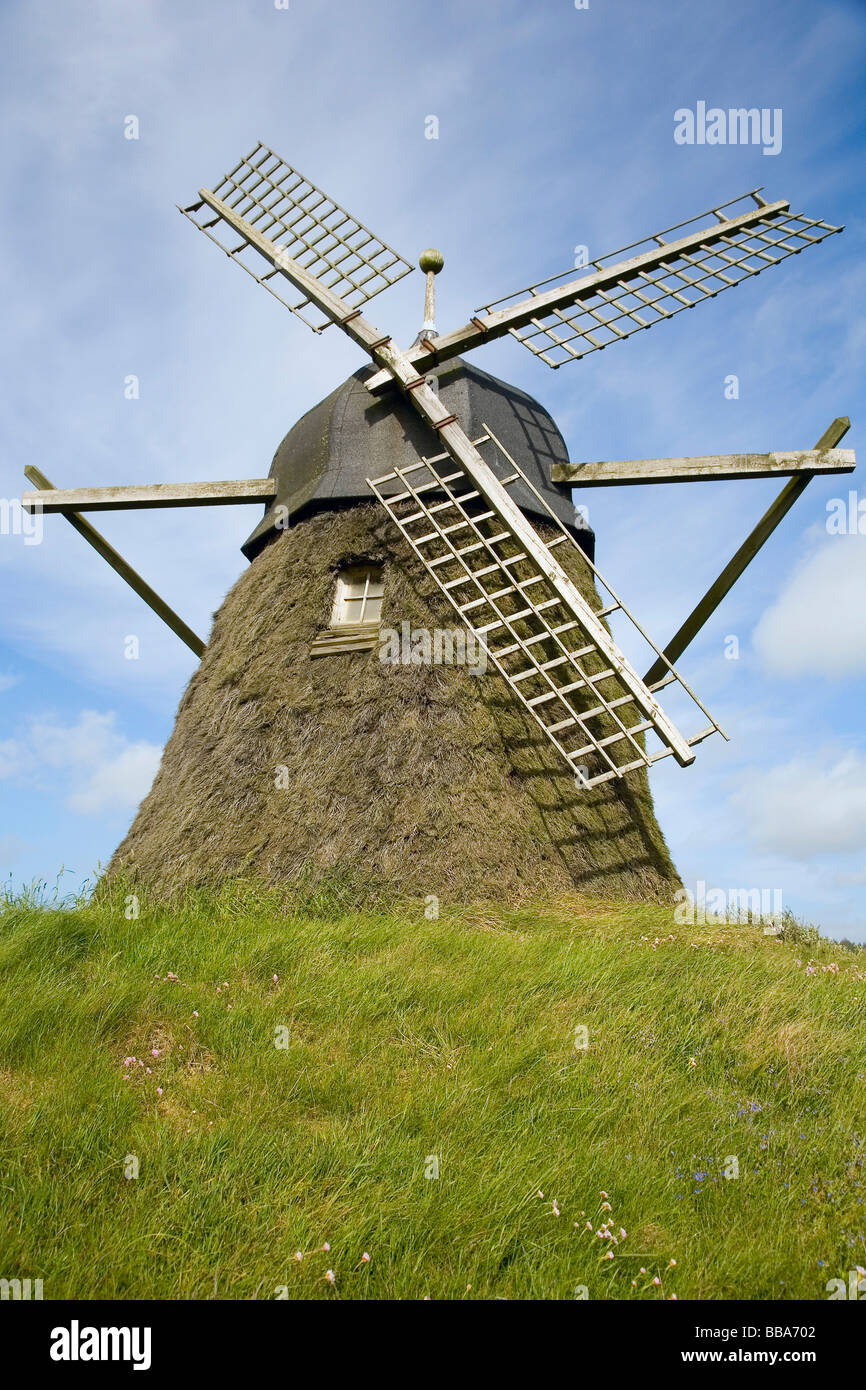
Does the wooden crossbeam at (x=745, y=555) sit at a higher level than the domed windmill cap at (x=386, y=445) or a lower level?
lower

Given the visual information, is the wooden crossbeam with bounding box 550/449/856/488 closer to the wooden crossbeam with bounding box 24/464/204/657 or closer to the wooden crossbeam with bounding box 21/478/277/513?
the wooden crossbeam with bounding box 21/478/277/513

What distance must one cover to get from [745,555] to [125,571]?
252 inches

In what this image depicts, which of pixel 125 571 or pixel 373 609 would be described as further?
pixel 125 571

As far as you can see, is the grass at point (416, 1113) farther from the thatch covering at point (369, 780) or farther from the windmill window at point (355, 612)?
the windmill window at point (355, 612)

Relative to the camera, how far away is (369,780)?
7613 mm

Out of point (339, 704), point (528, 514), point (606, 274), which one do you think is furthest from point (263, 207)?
point (339, 704)

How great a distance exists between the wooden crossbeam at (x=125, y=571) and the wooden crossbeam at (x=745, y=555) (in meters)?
4.91

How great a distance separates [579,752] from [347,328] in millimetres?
5076

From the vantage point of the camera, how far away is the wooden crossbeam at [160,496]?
9875mm

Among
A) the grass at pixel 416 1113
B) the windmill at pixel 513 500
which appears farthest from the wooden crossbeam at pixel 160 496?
the grass at pixel 416 1113

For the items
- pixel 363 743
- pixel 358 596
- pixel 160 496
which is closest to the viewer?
pixel 363 743

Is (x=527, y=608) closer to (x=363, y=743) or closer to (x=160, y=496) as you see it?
(x=363, y=743)

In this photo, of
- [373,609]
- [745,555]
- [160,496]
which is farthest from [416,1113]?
[160,496]
